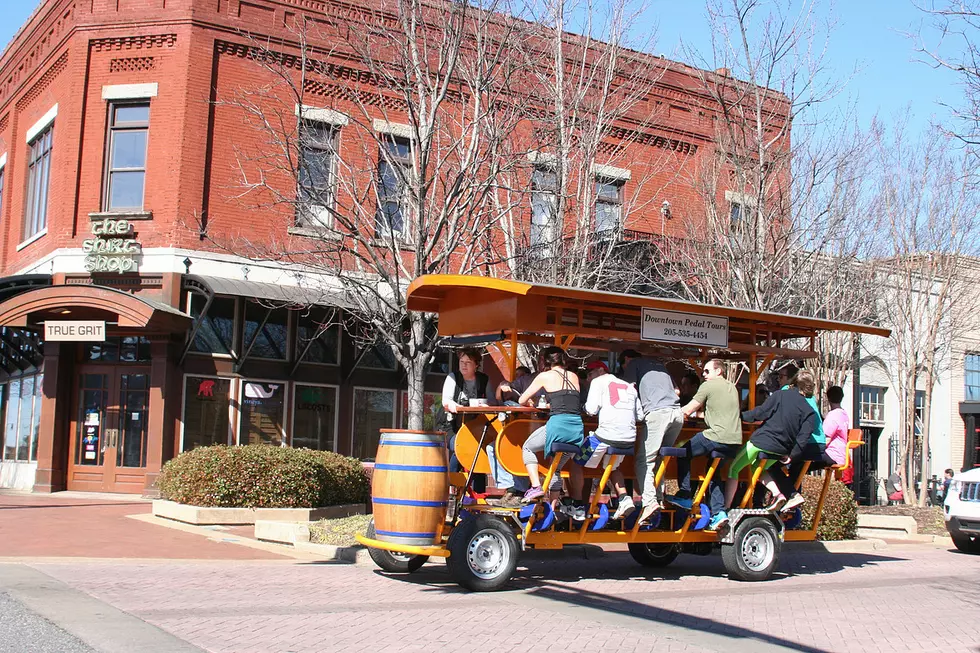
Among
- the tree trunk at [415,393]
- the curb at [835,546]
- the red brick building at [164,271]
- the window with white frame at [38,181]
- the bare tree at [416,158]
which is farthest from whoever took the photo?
the window with white frame at [38,181]

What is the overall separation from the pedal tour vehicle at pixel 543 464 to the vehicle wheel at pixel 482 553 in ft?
0.04

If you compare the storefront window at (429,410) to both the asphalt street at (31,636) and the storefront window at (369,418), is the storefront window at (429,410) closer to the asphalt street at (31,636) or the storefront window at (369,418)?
the storefront window at (369,418)

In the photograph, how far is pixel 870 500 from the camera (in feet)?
85.2

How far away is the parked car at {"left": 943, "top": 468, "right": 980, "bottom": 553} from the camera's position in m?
14.9

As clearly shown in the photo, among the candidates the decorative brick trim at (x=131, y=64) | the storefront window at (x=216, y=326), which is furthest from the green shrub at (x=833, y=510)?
the decorative brick trim at (x=131, y=64)

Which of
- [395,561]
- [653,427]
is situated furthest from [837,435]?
[395,561]

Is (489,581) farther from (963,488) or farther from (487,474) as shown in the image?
(963,488)

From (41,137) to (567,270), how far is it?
1424cm

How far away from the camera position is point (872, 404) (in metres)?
30.1

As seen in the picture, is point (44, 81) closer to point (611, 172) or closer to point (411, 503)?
point (611, 172)

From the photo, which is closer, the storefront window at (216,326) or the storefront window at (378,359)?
the storefront window at (216,326)

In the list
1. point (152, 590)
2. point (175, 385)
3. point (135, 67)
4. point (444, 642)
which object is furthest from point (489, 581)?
point (135, 67)

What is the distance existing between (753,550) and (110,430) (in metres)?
14.0

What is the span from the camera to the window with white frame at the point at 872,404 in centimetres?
2984
